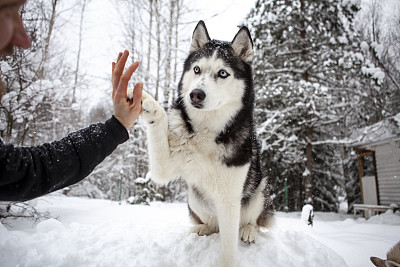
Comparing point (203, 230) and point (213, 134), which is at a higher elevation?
point (213, 134)

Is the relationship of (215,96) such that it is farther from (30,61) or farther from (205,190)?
(30,61)

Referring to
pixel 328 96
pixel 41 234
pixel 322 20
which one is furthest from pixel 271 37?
pixel 41 234

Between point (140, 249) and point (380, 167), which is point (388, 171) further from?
point (140, 249)

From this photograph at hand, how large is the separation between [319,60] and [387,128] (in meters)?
3.75

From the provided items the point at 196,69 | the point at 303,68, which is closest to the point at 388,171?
the point at 303,68

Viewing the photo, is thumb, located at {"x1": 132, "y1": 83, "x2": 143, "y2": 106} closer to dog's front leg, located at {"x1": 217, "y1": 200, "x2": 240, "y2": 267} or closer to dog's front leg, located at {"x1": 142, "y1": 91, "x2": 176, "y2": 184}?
dog's front leg, located at {"x1": 142, "y1": 91, "x2": 176, "y2": 184}

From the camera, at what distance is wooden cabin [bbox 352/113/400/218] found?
9766 millimetres

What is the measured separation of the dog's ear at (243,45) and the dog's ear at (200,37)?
0.97 ft

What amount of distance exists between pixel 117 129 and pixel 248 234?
72.1 inches

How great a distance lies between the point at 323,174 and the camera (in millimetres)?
13438

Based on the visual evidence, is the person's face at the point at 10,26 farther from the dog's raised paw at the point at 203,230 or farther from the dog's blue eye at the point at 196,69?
the dog's raised paw at the point at 203,230

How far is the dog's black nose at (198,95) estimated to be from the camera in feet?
6.32

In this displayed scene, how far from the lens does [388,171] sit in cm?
1109

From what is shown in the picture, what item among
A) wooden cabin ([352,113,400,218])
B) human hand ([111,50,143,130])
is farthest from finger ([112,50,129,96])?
wooden cabin ([352,113,400,218])
